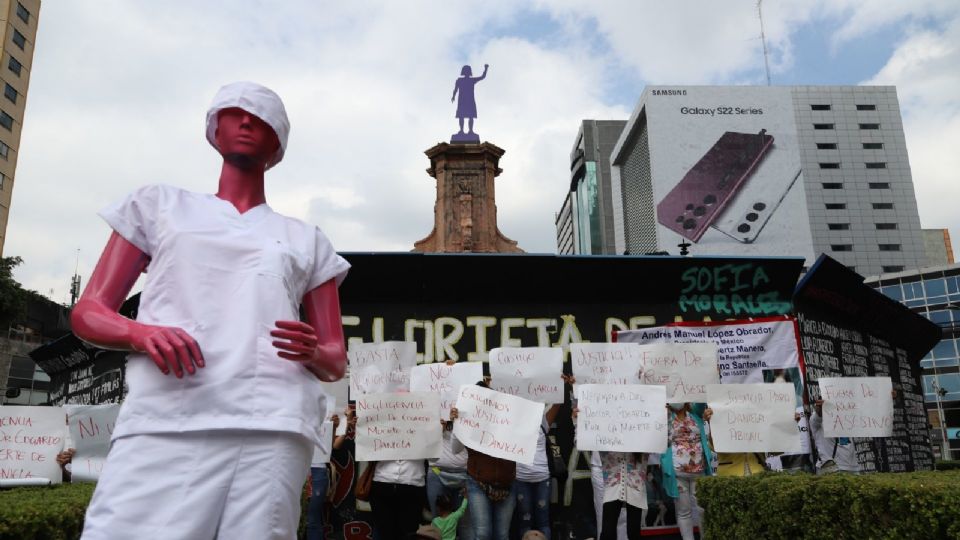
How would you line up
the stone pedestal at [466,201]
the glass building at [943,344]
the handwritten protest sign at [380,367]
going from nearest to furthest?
the handwritten protest sign at [380,367] < the stone pedestal at [466,201] < the glass building at [943,344]

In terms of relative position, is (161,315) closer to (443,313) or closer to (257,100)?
(257,100)

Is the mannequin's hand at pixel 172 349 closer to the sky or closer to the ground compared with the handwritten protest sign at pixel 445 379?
closer to the ground

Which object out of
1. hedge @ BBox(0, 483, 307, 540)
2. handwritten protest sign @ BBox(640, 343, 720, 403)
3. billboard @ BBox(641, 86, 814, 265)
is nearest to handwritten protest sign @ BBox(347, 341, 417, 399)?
handwritten protest sign @ BBox(640, 343, 720, 403)

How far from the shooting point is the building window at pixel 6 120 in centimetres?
5131

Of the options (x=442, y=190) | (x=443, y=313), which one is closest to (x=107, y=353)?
(x=443, y=313)

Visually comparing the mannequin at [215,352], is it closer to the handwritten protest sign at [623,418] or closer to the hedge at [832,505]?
the hedge at [832,505]

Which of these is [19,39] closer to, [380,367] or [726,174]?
[380,367]

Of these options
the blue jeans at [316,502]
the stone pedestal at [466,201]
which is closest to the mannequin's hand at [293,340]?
the blue jeans at [316,502]

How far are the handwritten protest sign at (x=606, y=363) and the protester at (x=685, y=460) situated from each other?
60 centimetres

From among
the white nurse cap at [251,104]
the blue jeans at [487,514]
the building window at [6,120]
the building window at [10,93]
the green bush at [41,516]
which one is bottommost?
the blue jeans at [487,514]

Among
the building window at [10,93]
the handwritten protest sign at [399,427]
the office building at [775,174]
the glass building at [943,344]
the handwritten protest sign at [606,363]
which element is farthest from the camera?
the office building at [775,174]

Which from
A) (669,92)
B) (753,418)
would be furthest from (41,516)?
(669,92)

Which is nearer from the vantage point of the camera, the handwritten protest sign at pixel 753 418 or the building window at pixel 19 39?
the handwritten protest sign at pixel 753 418

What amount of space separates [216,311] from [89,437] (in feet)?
18.0
